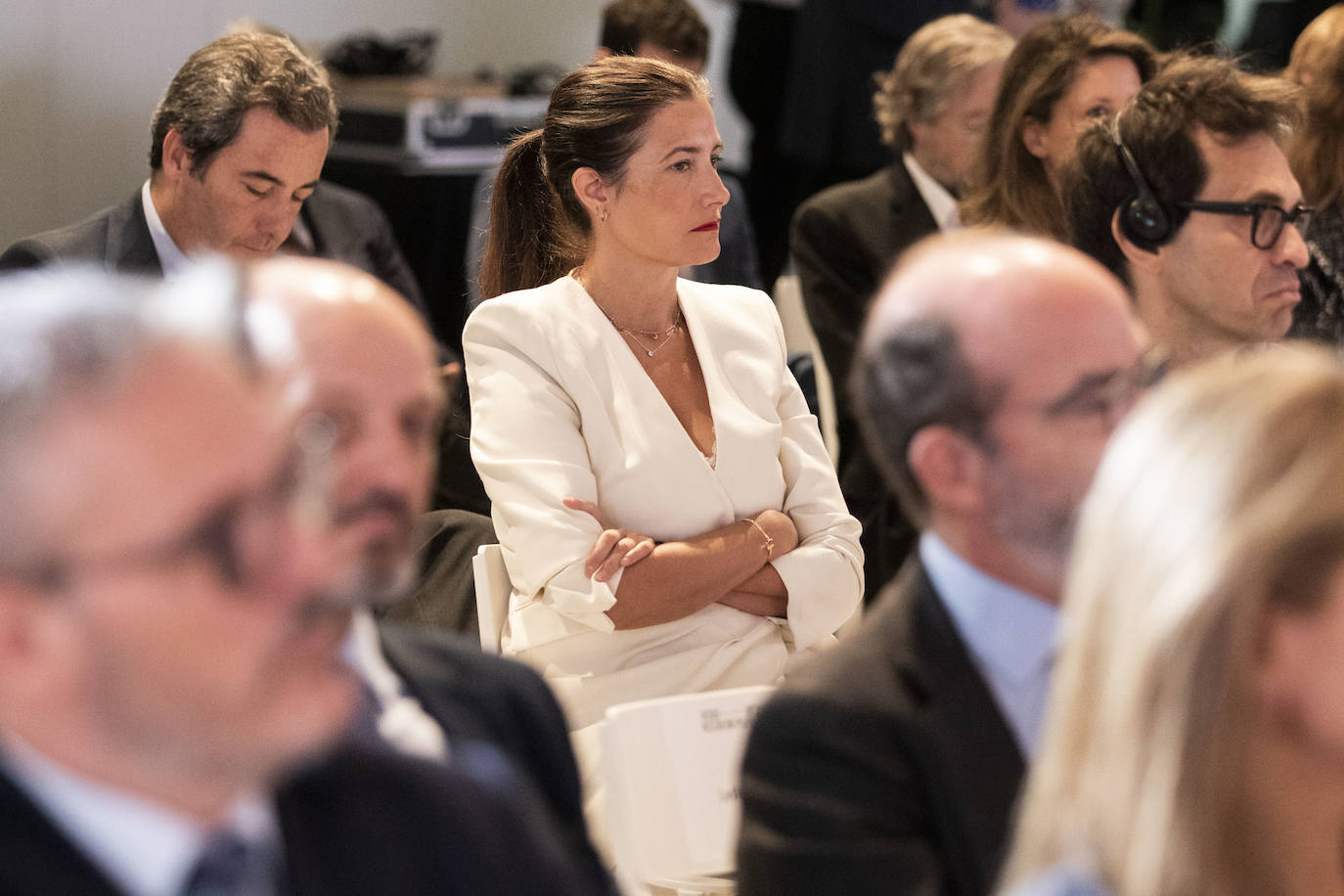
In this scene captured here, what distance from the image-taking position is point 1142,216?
8.46 feet

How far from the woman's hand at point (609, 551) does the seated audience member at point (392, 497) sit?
90 cm

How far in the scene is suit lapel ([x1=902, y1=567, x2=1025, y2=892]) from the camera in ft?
4.29

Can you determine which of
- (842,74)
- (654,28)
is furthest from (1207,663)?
(842,74)

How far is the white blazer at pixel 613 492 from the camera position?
2.35 meters

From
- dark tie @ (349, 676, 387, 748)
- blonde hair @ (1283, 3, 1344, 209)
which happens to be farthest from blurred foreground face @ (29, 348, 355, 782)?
blonde hair @ (1283, 3, 1344, 209)

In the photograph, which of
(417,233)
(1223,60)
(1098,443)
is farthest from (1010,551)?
(417,233)

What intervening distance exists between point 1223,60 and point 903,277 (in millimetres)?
1505

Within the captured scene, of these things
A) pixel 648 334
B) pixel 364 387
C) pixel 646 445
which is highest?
pixel 364 387

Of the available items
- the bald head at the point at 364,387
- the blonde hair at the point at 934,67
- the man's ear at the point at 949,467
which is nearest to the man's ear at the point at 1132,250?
the man's ear at the point at 949,467

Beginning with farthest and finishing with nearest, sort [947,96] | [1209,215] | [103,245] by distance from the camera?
[947,96], [103,245], [1209,215]

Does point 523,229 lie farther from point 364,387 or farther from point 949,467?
point 364,387

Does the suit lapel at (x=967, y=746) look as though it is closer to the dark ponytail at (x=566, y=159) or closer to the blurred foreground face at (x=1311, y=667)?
the blurred foreground face at (x=1311, y=667)

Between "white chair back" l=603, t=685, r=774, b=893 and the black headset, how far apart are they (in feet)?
3.82

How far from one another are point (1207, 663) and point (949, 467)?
1.60ft
